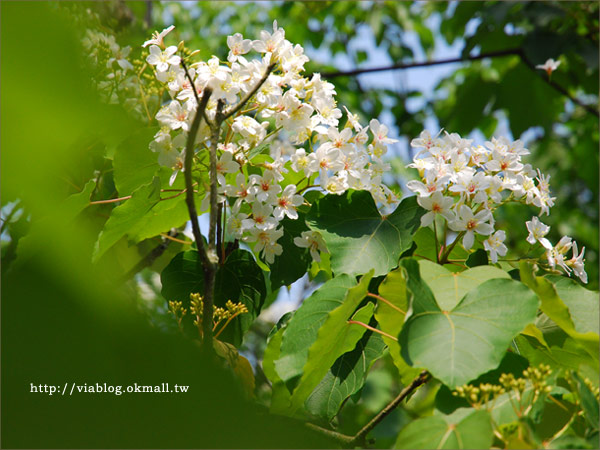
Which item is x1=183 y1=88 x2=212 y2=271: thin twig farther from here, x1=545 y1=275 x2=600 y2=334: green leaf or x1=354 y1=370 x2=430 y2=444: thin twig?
x1=545 y1=275 x2=600 y2=334: green leaf

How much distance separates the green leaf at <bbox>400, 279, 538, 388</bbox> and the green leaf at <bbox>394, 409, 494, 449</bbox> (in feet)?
0.16

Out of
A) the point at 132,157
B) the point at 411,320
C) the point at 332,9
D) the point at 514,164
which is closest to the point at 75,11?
the point at 411,320

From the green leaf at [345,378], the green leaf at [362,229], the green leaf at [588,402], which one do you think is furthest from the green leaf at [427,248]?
the green leaf at [588,402]

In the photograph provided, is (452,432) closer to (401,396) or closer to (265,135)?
(401,396)

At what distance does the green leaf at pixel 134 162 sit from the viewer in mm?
1245

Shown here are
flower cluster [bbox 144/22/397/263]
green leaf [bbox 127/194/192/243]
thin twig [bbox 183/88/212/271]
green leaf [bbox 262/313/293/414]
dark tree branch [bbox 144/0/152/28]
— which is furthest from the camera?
dark tree branch [bbox 144/0/152/28]

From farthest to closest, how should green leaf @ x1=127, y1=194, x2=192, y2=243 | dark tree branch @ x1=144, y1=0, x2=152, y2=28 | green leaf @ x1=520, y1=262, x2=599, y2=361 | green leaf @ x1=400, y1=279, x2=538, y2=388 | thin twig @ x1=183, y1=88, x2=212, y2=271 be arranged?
1. dark tree branch @ x1=144, y1=0, x2=152, y2=28
2. green leaf @ x1=127, y1=194, x2=192, y2=243
3. green leaf @ x1=520, y1=262, x2=599, y2=361
4. green leaf @ x1=400, y1=279, x2=538, y2=388
5. thin twig @ x1=183, y1=88, x2=212, y2=271

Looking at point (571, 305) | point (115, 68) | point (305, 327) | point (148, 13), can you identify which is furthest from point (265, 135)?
point (148, 13)

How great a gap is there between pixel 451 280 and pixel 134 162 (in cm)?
70

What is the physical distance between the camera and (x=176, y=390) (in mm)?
195

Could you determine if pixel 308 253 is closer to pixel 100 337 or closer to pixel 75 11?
pixel 75 11

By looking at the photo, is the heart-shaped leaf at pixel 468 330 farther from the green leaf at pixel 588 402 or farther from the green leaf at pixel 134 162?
the green leaf at pixel 134 162

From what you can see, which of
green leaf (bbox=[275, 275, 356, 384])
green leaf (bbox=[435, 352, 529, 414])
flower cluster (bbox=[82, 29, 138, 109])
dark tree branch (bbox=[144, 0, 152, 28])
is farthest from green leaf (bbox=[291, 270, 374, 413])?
dark tree branch (bbox=[144, 0, 152, 28])

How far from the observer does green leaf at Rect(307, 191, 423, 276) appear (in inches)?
43.4
